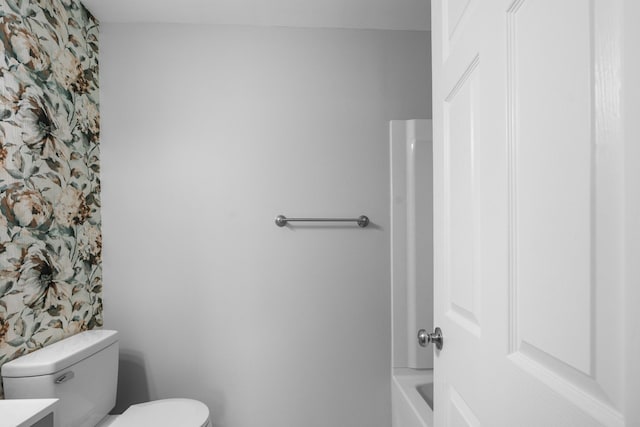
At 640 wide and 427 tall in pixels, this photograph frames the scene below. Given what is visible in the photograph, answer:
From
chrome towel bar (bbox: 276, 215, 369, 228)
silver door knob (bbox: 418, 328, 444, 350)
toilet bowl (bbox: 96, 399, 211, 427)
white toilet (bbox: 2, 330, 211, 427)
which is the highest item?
chrome towel bar (bbox: 276, 215, 369, 228)

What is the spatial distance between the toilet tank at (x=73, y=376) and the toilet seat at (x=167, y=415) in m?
0.12

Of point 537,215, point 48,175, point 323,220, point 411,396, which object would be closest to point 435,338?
point 537,215

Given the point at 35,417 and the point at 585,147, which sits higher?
the point at 585,147

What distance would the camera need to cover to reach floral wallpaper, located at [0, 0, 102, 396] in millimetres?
1312

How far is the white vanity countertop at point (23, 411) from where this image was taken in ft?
2.99

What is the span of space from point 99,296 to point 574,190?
2.06 meters

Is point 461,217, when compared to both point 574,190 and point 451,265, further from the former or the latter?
point 574,190

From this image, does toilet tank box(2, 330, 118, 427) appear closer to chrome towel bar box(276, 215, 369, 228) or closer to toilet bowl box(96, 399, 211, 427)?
toilet bowl box(96, 399, 211, 427)

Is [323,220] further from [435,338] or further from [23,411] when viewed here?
[23,411]

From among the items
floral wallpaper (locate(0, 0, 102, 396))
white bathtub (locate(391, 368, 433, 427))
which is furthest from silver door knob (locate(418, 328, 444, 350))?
floral wallpaper (locate(0, 0, 102, 396))

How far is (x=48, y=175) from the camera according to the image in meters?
1.52

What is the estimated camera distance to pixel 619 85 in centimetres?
39

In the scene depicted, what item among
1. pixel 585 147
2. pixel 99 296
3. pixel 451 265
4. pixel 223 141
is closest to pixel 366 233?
pixel 223 141

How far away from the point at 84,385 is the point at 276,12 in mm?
1848
